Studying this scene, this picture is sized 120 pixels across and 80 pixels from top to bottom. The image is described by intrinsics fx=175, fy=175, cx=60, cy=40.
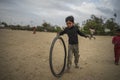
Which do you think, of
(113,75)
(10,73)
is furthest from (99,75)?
(10,73)

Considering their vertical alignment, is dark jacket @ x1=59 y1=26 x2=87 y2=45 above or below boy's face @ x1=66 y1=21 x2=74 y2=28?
below

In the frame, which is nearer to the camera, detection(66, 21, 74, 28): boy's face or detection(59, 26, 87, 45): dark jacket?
detection(66, 21, 74, 28): boy's face

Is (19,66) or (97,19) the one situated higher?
(97,19)

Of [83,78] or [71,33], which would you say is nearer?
[83,78]

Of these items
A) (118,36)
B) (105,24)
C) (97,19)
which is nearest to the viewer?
(118,36)

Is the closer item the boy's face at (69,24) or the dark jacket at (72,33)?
the boy's face at (69,24)

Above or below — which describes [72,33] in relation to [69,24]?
below

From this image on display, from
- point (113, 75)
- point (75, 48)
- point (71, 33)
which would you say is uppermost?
point (71, 33)

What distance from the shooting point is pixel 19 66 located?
6.63 meters

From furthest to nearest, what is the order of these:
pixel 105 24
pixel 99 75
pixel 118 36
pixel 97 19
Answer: pixel 97 19, pixel 105 24, pixel 118 36, pixel 99 75

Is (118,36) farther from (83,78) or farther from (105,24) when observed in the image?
(105,24)

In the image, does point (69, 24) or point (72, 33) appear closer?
point (69, 24)

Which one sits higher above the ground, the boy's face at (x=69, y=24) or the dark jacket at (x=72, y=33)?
the boy's face at (x=69, y=24)

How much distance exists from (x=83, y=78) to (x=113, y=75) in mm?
1225
